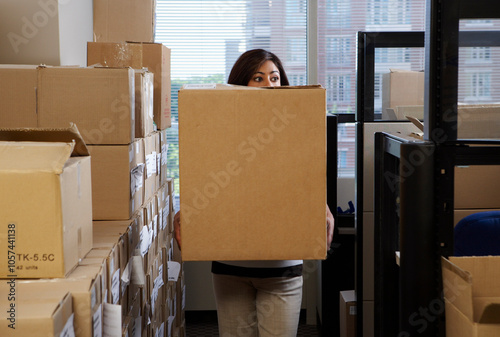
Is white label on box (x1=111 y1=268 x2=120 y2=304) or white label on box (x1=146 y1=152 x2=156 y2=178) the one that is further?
white label on box (x1=146 y1=152 x2=156 y2=178)

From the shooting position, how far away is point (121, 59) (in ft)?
6.92

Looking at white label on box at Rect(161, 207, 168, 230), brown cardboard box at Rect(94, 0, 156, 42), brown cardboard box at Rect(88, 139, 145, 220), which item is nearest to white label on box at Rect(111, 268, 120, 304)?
brown cardboard box at Rect(88, 139, 145, 220)

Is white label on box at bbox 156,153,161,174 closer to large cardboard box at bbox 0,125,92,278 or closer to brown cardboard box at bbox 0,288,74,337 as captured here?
large cardboard box at bbox 0,125,92,278

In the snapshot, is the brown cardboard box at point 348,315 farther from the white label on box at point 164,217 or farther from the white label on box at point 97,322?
the white label on box at point 97,322

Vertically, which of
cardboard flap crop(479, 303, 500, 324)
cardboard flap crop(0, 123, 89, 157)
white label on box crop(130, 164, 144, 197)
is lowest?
cardboard flap crop(479, 303, 500, 324)

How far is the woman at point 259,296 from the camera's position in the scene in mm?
1731

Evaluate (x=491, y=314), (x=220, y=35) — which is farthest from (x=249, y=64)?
(x=220, y=35)

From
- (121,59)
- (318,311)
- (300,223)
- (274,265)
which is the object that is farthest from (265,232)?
(318,311)

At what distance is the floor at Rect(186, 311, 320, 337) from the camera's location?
3.25 m

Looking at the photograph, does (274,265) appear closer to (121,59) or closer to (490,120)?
(490,120)

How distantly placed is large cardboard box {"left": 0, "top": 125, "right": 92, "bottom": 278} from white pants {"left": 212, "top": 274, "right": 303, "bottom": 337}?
715mm

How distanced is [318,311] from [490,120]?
2225 millimetres

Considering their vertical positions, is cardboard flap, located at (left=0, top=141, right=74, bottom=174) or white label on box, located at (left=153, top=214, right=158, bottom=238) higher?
cardboard flap, located at (left=0, top=141, right=74, bottom=174)

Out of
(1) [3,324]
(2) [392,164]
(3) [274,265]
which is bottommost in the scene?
(3) [274,265]
